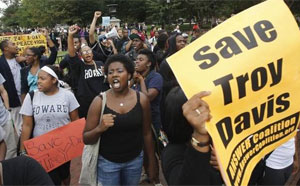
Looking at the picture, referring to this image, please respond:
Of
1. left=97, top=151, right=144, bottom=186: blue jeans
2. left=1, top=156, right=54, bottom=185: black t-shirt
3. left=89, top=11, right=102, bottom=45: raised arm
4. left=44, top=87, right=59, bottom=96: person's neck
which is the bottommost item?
left=97, top=151, right=144, bottom=186: blue jeans

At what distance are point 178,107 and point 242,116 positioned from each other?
0.33 metres

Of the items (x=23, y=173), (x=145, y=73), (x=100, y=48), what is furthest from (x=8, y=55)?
(x=23, y=173)

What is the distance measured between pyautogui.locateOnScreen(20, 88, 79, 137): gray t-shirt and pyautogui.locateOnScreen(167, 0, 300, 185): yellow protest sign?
2.11 metres

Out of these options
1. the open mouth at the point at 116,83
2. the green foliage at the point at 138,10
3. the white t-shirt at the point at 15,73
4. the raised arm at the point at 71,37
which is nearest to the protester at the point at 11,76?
the white t-shirt at the point at 15,73

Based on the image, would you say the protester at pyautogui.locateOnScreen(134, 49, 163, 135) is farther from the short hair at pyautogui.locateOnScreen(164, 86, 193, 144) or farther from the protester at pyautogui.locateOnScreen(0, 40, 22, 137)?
the protester at pyautogui.locateOnScreen(0, 40, 22, 137)

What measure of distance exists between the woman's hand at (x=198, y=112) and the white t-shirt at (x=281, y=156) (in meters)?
1.56

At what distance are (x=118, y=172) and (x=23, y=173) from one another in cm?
94

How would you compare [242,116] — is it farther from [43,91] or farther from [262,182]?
[43,91]

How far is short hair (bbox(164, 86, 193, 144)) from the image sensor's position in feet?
5.37

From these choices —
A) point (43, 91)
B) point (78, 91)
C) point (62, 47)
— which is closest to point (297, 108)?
point (43, 91)

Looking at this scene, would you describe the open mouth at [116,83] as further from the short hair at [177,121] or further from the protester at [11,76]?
the protester at [11,76]

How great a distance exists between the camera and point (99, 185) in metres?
2.91

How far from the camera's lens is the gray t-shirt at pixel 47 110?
325cm

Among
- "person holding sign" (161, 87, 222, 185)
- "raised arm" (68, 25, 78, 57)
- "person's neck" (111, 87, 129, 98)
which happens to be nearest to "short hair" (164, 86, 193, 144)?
"person holding sign" (161, 87, 222, 185)
